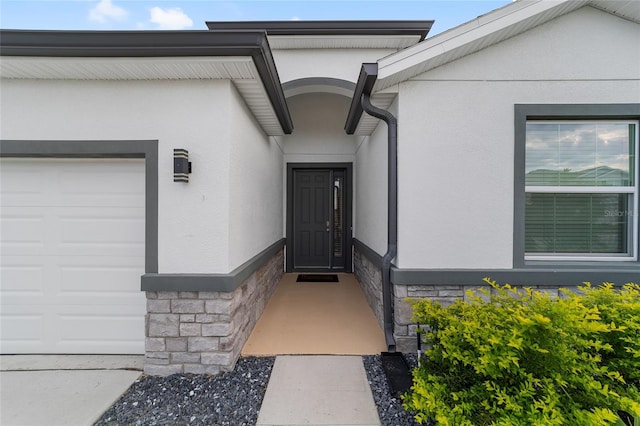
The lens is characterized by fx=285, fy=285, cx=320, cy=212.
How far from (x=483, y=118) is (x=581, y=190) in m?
1.44

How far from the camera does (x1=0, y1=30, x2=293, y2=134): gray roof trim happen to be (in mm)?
2451

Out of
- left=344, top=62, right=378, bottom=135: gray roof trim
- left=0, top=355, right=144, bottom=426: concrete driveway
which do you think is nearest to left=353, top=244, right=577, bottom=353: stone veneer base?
left=344, top=62, right=378, bottom=135: gray roof trim

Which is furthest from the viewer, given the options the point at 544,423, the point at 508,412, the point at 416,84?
the point at 416,84

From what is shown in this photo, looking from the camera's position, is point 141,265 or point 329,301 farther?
point 329,301

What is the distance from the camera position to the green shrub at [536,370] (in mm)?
1690

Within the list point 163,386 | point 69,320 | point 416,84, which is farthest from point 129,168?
point 416,84

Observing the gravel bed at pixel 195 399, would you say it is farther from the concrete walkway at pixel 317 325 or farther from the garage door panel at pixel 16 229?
the garage door panel at pixel 16 229

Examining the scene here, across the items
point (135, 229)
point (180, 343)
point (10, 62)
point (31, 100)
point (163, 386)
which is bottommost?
point (163, 386)

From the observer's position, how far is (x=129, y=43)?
249cm

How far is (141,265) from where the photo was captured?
3.09 m

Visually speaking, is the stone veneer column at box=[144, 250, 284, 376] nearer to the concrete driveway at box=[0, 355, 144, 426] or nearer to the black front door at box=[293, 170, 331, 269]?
the concrete driveway at box=[0, 355, 144, 426]

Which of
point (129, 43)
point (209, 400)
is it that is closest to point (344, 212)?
point (209, 400)

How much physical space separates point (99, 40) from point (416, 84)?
10.2 ft

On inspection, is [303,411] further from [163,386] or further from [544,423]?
[544,423]
